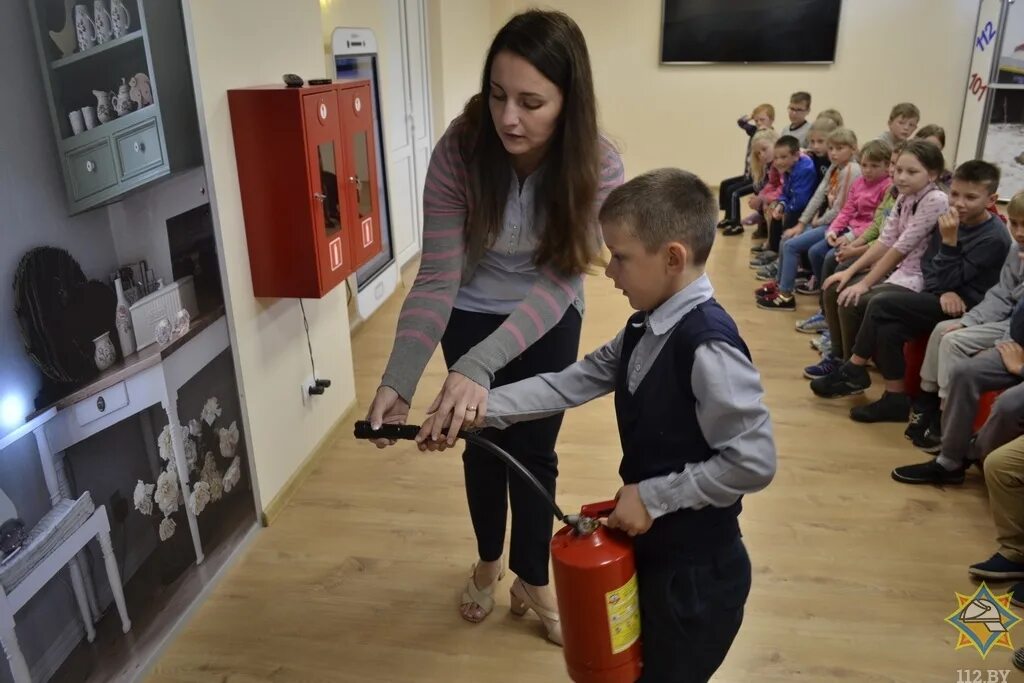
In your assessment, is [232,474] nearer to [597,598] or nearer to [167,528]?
[167,528]

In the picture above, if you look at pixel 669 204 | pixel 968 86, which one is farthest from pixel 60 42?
pixel 968 86

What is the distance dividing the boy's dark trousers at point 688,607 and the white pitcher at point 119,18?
4.92 ft

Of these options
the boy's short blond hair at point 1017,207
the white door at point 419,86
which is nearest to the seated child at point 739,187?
the white door at point 419,86

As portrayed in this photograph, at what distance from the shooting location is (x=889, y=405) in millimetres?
3117

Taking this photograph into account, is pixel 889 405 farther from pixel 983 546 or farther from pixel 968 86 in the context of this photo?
pixel 968 86

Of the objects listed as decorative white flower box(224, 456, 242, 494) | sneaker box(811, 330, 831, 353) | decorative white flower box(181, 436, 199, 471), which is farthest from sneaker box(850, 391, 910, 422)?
decorative white flower box(181, 436, 199, 471)

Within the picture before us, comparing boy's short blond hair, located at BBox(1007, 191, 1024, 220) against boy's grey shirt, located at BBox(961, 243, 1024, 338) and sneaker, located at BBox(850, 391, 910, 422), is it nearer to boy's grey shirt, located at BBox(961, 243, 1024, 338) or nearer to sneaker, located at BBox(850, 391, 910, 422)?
boy's grey shirt, located at BBox(961, 243, 1024, 338)

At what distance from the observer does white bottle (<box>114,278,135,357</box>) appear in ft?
5.62

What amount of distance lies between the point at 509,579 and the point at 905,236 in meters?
2.22

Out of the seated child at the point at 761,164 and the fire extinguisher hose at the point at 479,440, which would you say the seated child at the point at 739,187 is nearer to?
the seated child at the point at 761,164

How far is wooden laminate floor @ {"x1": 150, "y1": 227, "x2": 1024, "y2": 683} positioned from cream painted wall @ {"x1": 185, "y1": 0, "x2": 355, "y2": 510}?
20 centimetres

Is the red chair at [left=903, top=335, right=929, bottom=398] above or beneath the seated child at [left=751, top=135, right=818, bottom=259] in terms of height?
beneath

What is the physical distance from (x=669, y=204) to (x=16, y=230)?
3.71 ft

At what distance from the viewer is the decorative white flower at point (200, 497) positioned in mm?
2082
